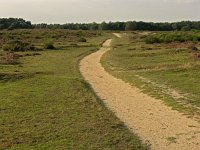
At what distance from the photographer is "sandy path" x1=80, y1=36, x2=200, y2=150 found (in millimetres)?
11281

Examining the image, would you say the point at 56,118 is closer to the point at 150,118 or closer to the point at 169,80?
the point at 150,118

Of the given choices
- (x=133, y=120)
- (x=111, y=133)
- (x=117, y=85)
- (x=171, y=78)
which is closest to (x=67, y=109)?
(x=133, y=120)

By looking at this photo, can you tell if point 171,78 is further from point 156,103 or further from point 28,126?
point 28,126

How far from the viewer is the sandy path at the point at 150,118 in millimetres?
11281

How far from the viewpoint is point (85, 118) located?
546 inches

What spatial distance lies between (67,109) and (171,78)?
9653 millimetres

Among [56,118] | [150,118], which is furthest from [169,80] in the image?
[56,118]

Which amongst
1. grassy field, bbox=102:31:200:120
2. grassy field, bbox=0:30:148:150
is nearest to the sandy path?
grassy field, bbox=0:30:148:150

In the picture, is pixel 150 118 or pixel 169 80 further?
pixel 169 80

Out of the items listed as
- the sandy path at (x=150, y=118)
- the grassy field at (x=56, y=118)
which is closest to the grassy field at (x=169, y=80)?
the sandy path at (x=150, y=118)

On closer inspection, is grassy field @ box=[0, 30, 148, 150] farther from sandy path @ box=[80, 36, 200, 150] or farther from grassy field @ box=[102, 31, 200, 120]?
grassy field @ box=[102, 31, 200, 120]

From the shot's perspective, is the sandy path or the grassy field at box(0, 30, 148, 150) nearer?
the grassy field at box(0, 30, 148, 150)

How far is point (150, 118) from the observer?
46.0 feet

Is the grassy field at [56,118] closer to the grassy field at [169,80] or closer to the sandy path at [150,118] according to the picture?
the sandy path at [150,118]
